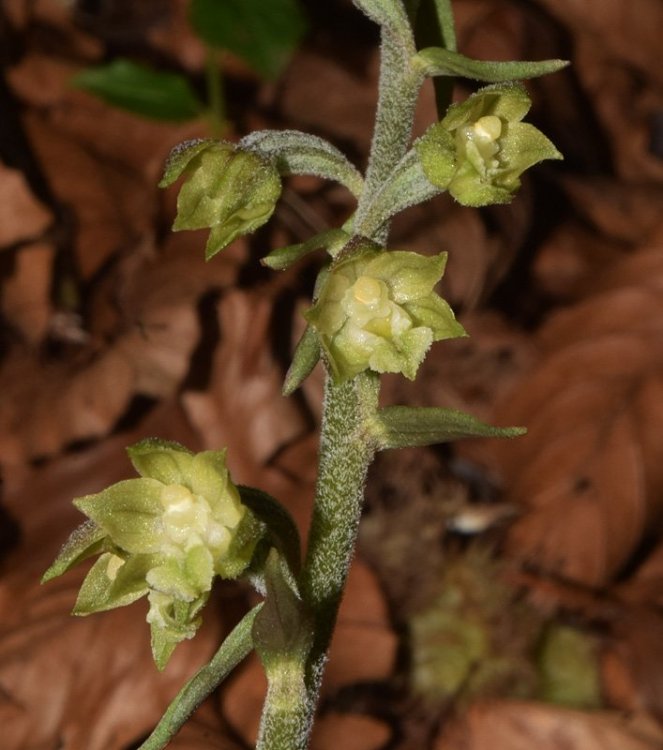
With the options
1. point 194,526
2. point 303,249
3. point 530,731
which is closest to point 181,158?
point 303,249

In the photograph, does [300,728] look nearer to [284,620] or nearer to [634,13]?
[284,620]

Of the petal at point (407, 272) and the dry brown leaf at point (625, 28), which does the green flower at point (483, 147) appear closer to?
the petal at point (407, 272)

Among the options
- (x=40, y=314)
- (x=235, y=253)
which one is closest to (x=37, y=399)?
(x=40, y=314)

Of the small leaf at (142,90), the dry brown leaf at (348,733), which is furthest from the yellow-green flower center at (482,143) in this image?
the small leaf at (142,90)

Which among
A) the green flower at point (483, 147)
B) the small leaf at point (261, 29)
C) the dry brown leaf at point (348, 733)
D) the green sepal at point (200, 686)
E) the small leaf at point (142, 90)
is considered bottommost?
the dry brown leaf at point (348, 733)

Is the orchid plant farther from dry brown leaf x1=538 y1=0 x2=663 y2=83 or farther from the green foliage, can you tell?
dry brown leaf x1=538 y1=0 x2=663 y2=83

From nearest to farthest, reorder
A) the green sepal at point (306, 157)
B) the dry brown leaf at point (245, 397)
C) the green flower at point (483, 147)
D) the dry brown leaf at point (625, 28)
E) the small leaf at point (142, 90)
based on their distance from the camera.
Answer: the green flower at point (483, 147) < the green sepal at point (306, 157) < the dry brown leaf at point (245, 397) < the small leaf at point (142, 90) < the dry brown leaf at point (625, 28)

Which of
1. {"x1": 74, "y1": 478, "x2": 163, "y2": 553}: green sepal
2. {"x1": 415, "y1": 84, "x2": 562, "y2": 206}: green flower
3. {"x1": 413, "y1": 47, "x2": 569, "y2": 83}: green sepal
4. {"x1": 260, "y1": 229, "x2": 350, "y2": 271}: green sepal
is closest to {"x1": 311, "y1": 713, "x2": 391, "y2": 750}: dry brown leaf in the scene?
{"x1": 74, "y1": 478, "x2": 163, "y2": 553}: green sepal

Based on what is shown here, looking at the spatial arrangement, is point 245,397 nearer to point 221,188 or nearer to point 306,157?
point 306,157

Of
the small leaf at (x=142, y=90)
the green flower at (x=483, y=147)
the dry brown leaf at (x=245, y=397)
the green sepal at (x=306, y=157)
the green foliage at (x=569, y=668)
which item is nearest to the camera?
the green flower at (x=483, y=147)

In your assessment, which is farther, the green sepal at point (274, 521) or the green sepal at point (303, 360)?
the green sepal at point (274, 521)
